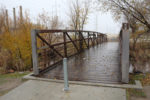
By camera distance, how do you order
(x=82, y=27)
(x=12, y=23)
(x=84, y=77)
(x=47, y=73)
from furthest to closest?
(x=82, y=27), (x=12, y=23), (x=47, y=73), (x=84, y=77)

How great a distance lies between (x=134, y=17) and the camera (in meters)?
7.73

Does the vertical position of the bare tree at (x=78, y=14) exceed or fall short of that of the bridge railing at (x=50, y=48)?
it exceeds it

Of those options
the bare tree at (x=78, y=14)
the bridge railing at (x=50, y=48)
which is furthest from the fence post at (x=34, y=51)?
the bare tree at (x=78, y=14)

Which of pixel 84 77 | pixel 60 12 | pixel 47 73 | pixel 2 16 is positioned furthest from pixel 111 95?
pixel 60 12

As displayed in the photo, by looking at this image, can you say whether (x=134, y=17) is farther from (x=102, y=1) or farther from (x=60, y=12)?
(x=60, y=12)

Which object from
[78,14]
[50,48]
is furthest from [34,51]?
[78,14]

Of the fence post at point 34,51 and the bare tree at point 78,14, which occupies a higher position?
the bare tree at point 78,14

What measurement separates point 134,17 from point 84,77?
615 centimetres

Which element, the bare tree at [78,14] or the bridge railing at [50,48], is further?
the bare tree at [78,14]

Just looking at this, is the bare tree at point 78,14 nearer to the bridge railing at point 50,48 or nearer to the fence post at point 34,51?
the bridge railing at point 50,48

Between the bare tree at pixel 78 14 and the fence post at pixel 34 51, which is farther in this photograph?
the bare tree at pixel 78 14

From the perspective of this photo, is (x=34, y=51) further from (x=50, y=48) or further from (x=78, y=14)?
(x=78, y=14)

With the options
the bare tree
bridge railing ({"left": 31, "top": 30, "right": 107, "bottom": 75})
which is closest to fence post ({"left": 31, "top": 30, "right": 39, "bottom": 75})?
bridge railing ({"left": 31, "top": 30, "right": 107, "bottom": 75})

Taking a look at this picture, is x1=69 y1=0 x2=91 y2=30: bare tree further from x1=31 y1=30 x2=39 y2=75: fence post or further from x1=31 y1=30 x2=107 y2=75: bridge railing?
x1=31 y1=30 x2=39 y2=75: fence post
